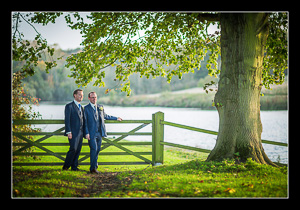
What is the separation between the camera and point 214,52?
824cm

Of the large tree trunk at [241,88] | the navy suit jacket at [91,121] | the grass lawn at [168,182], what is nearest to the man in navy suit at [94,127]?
the navy suit jacket at [91,121]

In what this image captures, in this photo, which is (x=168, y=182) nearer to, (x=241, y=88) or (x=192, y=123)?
(x=241, y=88)

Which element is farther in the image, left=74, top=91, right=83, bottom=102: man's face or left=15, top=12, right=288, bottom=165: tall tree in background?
left=74, top=91, right=83, bottom=102: man's face

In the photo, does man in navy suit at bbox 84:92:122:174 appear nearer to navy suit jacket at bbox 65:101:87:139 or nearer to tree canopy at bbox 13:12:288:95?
navy suit jacket at bbox 65:101:87:139

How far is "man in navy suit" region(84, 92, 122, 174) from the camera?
6.03 m

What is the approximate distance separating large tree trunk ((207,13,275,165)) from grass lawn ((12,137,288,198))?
460mm

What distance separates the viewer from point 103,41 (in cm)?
682

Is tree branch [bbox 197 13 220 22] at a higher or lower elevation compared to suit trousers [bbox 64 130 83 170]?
higher

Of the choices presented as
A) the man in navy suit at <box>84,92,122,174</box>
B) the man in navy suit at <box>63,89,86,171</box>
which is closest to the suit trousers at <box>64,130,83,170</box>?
the man in navy suit at <box>63,89,86,171</box>

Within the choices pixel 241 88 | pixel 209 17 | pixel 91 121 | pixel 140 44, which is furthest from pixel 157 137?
pixel 209 17

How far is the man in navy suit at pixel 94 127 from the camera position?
603 centimetres

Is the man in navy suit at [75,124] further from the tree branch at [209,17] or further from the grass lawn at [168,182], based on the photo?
the tree branch at [209,17]

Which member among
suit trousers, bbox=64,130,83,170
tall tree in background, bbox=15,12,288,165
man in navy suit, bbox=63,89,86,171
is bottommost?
suit trousers, bbox=64,130,83,170
